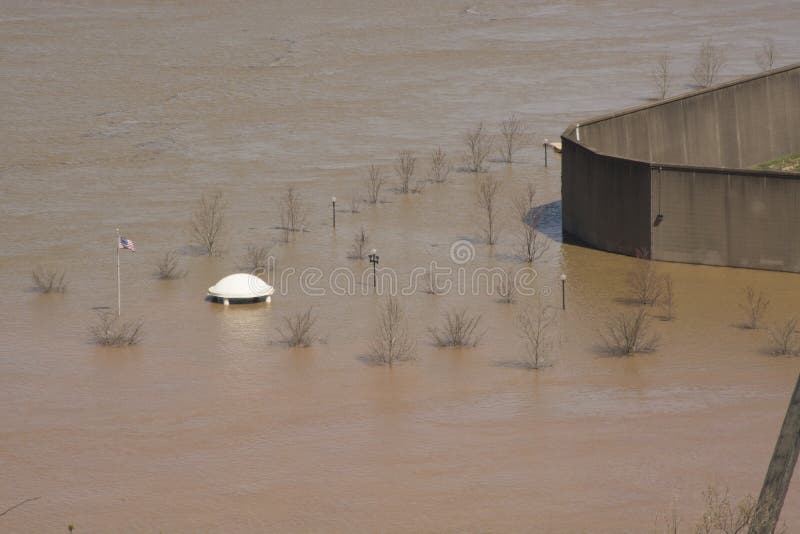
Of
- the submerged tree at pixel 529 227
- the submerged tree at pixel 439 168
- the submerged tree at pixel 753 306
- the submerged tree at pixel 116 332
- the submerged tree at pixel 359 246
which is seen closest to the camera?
the submerged tree at pixel 116 332

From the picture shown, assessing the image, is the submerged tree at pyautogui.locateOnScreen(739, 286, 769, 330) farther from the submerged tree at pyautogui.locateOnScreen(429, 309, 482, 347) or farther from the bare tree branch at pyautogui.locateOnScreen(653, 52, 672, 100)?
the bare tree branch at pyautogui.locateOnScreen(653, 52, 672, 100)

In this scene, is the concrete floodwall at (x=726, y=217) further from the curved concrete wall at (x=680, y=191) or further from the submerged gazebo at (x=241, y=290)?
the submerged gazebo at (x=241, y=290)

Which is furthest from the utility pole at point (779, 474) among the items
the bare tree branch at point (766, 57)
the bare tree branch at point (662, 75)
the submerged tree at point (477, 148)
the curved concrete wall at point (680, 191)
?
the bare tree branch at point (766, 57)

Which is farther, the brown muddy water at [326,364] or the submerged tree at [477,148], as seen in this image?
the submerged tree at [477,148]

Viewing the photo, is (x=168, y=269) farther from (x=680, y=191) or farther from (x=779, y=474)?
(x=779, y=474)

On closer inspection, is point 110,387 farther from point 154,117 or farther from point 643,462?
point 154,117

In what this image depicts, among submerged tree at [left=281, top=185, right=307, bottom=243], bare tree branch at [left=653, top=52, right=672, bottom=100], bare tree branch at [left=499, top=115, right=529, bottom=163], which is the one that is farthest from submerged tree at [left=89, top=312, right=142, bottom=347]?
bare tree branch at [left=653, top=52, right=672, bottom=100]

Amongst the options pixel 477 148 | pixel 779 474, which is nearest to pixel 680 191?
pixel 477 148
